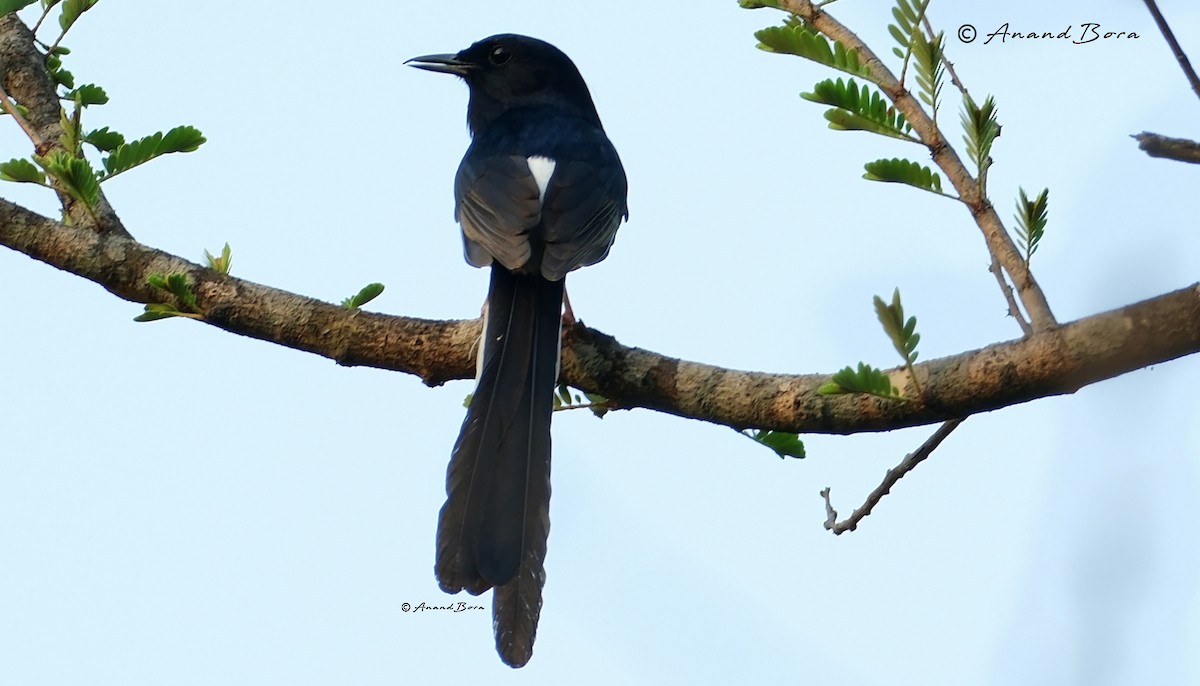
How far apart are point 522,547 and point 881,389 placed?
4.13ft

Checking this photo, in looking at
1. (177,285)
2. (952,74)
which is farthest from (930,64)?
(177,285)

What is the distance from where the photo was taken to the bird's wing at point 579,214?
14.8ft

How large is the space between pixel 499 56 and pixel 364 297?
2.77 metres

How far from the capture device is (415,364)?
13.1 ft

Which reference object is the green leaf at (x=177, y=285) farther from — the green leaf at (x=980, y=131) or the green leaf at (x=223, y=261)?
the green leaf at (x=980, y=131)

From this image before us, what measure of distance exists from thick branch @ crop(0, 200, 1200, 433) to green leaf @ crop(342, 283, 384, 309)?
0.09ft

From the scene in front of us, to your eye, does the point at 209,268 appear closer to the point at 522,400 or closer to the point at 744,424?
the point at 522,400

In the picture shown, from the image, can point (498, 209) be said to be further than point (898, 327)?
Yes

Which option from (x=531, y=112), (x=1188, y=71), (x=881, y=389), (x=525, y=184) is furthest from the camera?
(x=531, y=112)

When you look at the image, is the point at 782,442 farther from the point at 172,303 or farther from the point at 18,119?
the point at 18,119

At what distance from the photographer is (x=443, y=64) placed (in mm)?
6316

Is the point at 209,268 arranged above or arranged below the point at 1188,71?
above

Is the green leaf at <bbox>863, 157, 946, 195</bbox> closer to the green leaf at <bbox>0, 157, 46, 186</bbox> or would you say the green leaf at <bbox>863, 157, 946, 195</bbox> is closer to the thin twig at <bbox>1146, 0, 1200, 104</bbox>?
the thin twig at <bbox>1146, 0, 1200, 104</bbox>

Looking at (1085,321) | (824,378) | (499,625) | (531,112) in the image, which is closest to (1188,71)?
(1085,321)
